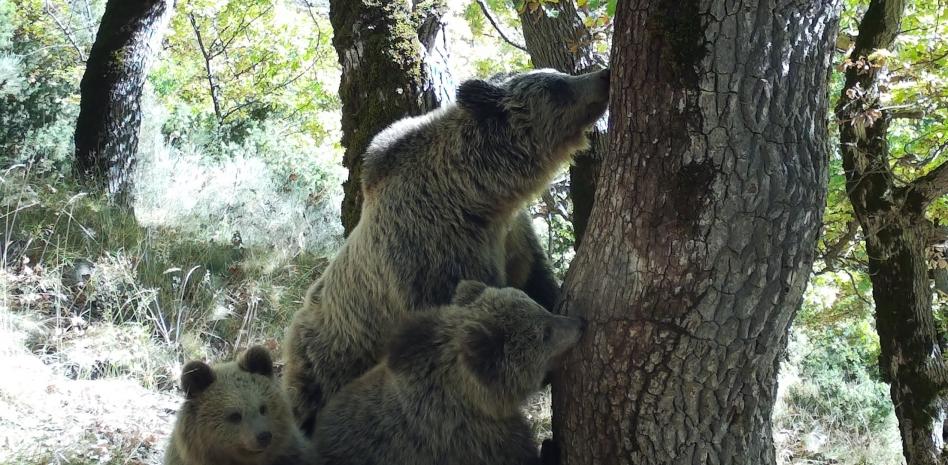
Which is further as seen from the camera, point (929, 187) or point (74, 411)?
point (929, 187)

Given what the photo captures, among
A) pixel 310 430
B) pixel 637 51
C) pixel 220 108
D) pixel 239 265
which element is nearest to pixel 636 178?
pixel 637 51

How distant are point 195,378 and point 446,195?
61.4 inches

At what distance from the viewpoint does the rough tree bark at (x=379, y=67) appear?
5.57 meters

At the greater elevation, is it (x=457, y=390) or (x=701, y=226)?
(x=701, y=226)

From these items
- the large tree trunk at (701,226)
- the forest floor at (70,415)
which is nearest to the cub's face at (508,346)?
the large tree trunk at (701,226)

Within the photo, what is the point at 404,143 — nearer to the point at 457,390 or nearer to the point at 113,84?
the point at 457,390

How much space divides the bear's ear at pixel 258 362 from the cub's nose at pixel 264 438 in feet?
1.49

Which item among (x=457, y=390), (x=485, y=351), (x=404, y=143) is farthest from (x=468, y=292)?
(x=404, y=143)

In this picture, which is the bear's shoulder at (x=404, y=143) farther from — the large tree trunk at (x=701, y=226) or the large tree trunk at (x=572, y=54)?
the large tree trunk at (x=572, y=54)

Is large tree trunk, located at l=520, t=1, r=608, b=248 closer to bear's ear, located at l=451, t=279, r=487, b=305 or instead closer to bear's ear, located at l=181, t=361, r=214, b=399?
bear's ear, located at l=451, t=279, r=487, b=305

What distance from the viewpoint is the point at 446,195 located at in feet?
13.7

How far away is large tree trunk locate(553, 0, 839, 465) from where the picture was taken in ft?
8.75

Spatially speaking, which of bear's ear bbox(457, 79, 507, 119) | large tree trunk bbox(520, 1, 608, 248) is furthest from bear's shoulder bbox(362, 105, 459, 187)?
large tree trunk bbox(520, 1, 608, 248)

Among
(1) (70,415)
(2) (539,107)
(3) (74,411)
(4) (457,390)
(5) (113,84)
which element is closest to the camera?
(4) (457,390)
